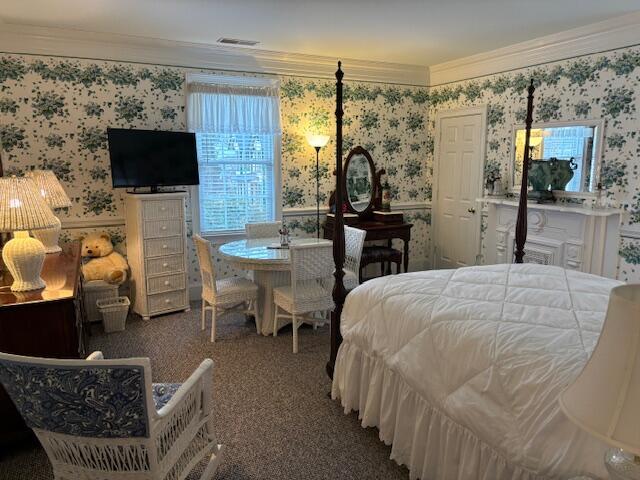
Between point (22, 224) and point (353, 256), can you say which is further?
point (353, 256)

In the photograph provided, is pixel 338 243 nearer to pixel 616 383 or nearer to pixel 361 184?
pixel 616 383

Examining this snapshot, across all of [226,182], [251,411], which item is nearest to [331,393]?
[251,411]

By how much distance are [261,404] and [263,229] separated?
216 centimetres

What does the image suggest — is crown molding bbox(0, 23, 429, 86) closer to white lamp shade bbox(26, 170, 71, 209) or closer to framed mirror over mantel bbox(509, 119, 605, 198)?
white lamp shade bbox(26, 170, 71, 209)

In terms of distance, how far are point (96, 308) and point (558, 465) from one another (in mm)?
3961

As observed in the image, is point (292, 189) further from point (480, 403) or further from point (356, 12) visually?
point (480, 403)

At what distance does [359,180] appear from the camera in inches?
227

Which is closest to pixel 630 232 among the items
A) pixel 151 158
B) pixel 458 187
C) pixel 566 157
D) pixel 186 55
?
pixel 566 157

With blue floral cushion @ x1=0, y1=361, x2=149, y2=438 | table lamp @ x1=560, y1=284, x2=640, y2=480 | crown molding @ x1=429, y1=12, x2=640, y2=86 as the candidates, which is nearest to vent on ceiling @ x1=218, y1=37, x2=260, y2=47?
crown molding @ x1=429, y1=12, x2=640, y2=86

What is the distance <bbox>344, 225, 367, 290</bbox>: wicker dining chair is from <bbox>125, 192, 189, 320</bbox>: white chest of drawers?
60.3 inches

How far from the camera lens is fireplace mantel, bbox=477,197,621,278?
404 cm

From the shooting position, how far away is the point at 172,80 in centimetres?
468

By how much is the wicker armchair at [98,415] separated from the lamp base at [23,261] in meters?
0.96

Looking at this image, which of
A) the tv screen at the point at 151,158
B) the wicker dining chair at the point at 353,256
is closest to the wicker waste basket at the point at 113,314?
the tv screen at the point at 151,158
